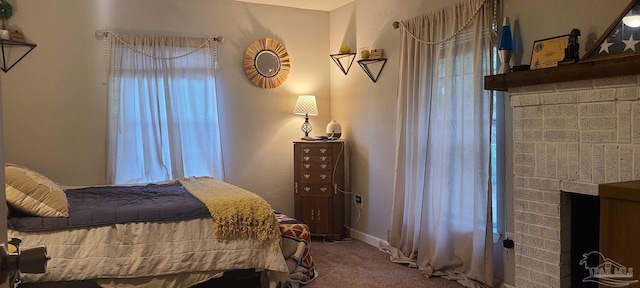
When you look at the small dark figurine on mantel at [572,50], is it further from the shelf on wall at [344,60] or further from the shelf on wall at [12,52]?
the shelf on wall at [12,52]

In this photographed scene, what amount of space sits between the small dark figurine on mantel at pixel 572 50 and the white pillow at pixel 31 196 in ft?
9.17

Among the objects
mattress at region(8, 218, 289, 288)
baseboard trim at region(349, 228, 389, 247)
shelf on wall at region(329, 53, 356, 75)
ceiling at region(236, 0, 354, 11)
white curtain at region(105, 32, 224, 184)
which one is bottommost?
baseboard trim at region(349, 228, 389, 247)

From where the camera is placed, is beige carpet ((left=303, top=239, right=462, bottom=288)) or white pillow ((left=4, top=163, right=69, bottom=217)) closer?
white pillow ((left=4, top=163, right=69, bottom=217))

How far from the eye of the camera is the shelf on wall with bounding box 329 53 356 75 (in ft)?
15.2

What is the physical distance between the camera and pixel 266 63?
472 centimetres

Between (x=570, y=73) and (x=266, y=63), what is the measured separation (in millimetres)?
3084

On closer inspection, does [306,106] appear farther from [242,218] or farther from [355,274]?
[242,218]

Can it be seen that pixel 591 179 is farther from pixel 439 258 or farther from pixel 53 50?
pixel 53 50

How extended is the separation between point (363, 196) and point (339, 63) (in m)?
1.39

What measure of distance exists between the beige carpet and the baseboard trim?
6cm

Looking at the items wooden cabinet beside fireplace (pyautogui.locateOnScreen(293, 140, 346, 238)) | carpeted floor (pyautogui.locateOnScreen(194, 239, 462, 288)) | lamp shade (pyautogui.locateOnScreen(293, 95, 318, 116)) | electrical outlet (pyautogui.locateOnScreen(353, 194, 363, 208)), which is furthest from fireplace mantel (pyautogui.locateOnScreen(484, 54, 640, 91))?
lamp shade (pyautogui.locateOnScreen(293, 95, 318, 116))

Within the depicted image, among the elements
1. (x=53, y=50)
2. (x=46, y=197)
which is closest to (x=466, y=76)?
(x=46, y=197)

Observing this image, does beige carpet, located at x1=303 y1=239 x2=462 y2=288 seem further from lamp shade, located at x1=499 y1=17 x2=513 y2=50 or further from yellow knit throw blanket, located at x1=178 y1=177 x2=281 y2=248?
lamp shade, located at x1=499 y1=17 x2=513 y2=50

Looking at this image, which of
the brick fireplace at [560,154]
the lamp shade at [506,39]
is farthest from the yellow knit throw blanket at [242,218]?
the lamp shade at [506,39]
